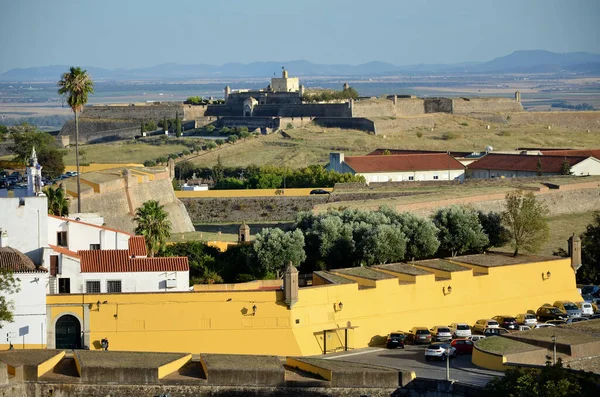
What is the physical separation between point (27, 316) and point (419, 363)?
30.0 ft

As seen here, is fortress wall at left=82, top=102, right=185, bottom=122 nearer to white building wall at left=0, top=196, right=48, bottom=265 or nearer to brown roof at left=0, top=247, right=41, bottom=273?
white building wall at left=0, top=196, right=48, bottom=265

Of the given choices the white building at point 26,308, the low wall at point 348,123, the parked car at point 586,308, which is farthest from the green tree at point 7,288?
the low wall at point 348,123

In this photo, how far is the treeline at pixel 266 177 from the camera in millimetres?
67625

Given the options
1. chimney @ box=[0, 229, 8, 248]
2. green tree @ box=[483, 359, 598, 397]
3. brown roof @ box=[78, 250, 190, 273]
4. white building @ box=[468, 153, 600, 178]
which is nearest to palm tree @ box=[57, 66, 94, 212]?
brown roof @ box=[78, 250, 190, 273]

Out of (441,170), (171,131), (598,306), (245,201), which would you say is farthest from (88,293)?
(171,131)

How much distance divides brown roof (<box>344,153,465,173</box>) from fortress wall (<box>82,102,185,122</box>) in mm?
36329

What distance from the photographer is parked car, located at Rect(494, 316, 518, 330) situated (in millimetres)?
36281

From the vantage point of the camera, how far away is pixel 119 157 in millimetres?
85812

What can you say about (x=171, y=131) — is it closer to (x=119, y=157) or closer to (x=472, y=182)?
(x=119, y=157)

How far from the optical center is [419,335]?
115ft

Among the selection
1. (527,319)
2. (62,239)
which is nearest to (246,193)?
(62,239)

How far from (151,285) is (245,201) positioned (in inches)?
1026

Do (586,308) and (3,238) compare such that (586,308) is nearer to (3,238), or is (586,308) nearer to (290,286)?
(290,286)

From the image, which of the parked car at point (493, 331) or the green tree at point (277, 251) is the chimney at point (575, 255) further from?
the green tree at point (277, 251)
